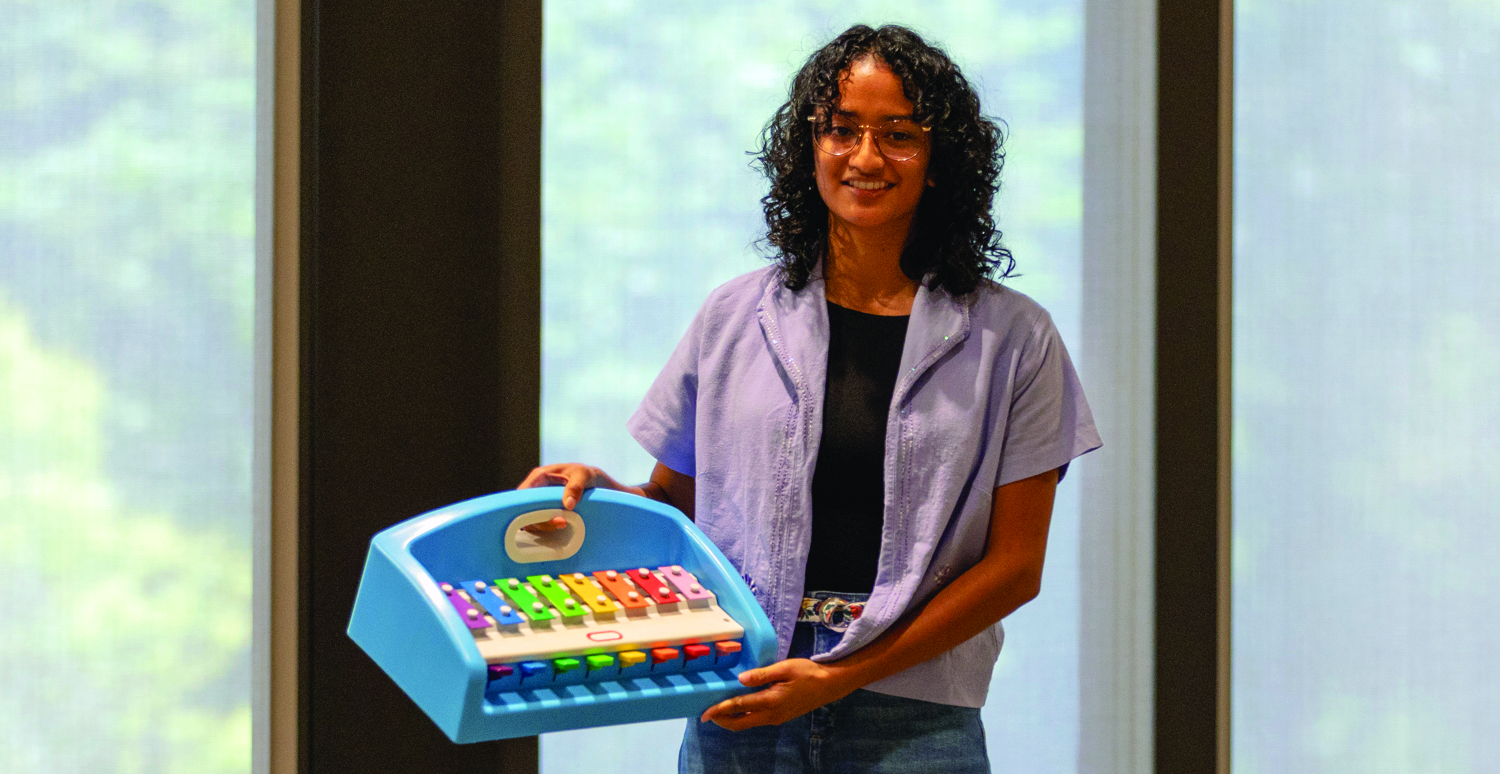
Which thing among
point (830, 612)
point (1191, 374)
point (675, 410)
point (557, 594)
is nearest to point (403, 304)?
point (675, 410)

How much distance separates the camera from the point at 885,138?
1.04 meters

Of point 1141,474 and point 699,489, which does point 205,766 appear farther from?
point 1141,474

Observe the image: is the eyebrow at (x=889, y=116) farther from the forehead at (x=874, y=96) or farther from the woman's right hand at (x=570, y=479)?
the woman's right hand at (x=570, y=479)

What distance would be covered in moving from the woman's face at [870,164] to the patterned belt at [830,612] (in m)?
0.31

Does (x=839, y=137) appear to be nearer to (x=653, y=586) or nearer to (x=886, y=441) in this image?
(x=886, y=441)

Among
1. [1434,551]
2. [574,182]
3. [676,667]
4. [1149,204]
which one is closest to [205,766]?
[676,667]

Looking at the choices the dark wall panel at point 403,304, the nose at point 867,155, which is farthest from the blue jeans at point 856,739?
the dark wall panel at point 403,304

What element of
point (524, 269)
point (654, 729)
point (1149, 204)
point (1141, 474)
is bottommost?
point (654, 729)

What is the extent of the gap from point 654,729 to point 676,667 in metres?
0.56

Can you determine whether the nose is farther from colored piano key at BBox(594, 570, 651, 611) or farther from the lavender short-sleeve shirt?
colored piano key at BBox(594, 570, 651, 611)

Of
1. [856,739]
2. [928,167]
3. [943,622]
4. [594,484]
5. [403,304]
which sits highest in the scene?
[928,167]

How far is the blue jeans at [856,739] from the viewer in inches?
39.7

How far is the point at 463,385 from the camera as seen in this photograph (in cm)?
140

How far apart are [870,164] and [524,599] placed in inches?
17.5
